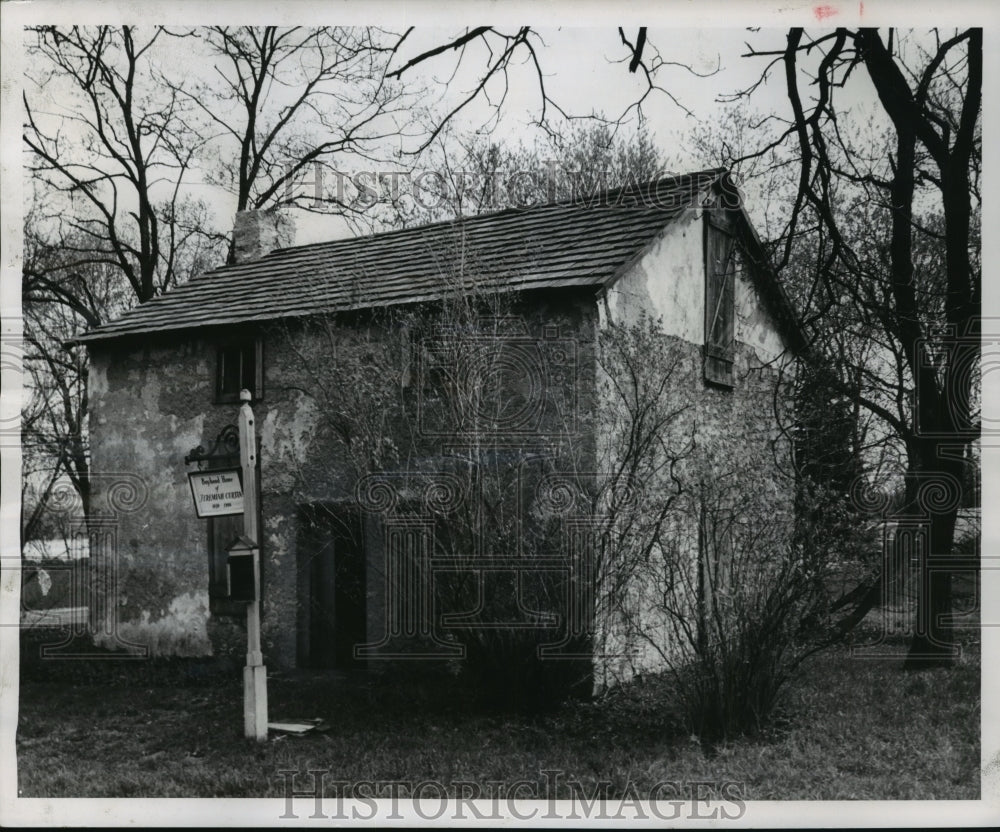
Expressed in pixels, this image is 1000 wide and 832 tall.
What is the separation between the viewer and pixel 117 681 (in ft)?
33.4

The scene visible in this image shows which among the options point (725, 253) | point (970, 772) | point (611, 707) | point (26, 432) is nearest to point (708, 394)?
point (725, 253)

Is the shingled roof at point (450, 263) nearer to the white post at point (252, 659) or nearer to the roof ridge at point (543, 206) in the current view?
the roof ridge at point (543, 206)

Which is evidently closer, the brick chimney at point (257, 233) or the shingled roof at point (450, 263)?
the shingled roof at point (450, 263)

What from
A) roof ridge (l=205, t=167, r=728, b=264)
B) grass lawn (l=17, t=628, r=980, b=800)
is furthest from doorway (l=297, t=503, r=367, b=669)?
roof ridge (l=205, t=167, r=728, b=264)

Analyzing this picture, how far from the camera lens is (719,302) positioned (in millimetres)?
10680

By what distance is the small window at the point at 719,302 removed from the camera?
10.5m

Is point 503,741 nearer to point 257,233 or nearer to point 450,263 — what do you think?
point 450,263

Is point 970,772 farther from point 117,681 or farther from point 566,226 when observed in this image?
point 117,681

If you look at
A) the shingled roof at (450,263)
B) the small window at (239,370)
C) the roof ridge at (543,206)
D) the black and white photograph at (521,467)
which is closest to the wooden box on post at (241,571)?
the black and white photograph at (521,467)

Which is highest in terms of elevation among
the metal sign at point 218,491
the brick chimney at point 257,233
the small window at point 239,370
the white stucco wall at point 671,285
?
the brick chimney at point 257,233

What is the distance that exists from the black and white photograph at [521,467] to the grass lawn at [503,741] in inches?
1.8

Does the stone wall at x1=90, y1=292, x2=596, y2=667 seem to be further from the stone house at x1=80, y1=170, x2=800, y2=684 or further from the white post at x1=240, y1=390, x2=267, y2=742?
the white post at x1=240, y1=390, x2=267, y2=742

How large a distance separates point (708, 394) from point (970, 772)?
478 centimetres

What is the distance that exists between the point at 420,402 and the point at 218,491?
6.55 feet
